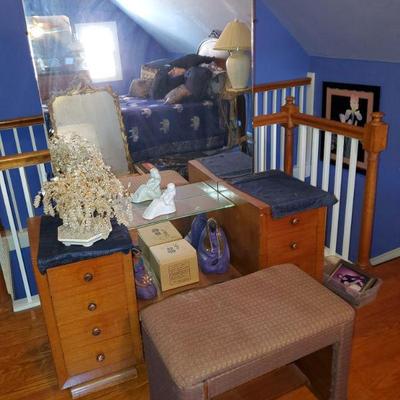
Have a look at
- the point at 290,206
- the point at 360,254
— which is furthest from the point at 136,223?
the point at 360,254

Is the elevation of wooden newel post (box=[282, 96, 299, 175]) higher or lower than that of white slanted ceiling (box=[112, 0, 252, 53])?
lower

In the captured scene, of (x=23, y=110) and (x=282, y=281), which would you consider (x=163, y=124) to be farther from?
(x=23, y=110)

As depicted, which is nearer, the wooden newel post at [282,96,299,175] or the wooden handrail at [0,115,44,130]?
the wooden newel post at [282,96,299,175]

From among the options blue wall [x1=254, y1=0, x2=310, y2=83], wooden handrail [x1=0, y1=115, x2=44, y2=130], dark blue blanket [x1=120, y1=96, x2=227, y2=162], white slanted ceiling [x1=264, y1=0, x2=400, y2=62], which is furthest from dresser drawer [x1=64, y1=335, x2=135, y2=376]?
blue wall [x1=254, y1=0, x2=310, y2=83]

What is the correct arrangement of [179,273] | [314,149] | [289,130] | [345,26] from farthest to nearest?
[345,26] → [289,130] → [314,149] → [179,273]

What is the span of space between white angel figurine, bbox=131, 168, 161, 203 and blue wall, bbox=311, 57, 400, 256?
2.18m

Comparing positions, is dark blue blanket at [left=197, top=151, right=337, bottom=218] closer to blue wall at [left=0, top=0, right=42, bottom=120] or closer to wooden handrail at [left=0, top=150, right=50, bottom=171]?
wooden handrail at [left=0, top=150, right=50, bottom=171]

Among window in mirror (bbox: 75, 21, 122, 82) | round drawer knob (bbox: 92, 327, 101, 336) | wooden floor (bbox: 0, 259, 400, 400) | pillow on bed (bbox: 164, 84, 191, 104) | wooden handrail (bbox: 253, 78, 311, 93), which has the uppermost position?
window in mirror (bbox: 75, 21, 122, 82)

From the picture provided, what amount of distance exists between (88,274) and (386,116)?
9.07 ft

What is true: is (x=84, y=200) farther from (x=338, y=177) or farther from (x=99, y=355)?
(x=338, y=177)

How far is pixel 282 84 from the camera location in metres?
3.75

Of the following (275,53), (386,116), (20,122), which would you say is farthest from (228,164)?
(275,53)

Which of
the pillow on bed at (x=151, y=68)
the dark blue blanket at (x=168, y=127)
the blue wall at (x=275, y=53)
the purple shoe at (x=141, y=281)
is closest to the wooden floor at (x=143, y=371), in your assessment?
the purple shoe at (x=141, y=281)

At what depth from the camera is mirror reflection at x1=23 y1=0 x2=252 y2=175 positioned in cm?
190
